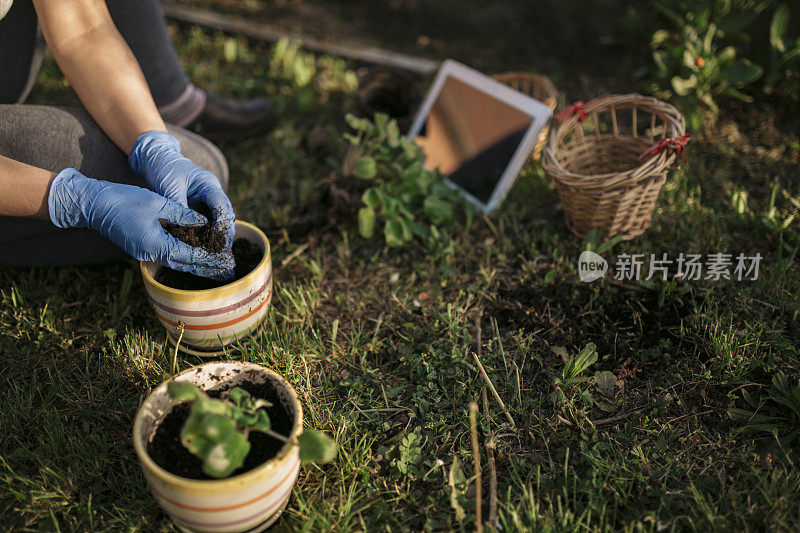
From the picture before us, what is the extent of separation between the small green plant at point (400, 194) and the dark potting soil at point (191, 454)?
946 millimetres

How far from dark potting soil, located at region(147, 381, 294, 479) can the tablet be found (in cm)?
137

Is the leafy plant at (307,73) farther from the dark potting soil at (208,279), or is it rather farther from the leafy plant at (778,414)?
the leafy plant at (778,414)

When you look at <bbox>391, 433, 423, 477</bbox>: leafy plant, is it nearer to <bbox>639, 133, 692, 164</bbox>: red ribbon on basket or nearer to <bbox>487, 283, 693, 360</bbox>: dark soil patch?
<bbox>487, 283, 693, 360</bbox>: dark soil patch

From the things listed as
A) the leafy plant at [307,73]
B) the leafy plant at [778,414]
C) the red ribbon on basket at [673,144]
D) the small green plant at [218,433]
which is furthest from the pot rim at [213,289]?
the leafy plant at [307,73]

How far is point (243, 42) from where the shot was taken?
3814 millimetres

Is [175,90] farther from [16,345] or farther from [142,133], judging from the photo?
[16,345]

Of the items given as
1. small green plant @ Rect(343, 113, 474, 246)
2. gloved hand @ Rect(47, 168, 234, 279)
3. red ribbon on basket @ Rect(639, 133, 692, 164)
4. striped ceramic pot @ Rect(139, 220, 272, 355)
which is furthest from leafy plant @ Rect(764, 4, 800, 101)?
gloved hand @ Rect(47, 168, 234, 279)

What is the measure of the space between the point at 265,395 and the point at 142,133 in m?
1.11

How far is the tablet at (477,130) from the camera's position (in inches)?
97.4

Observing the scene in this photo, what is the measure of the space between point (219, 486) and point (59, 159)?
1.39 metres

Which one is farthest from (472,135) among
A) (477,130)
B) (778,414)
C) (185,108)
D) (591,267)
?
(778,414)

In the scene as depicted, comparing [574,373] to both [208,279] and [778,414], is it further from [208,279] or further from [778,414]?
[208,279]

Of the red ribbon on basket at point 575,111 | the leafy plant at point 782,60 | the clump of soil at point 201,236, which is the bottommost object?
the clump of soil at point 201,236

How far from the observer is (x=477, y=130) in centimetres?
265
